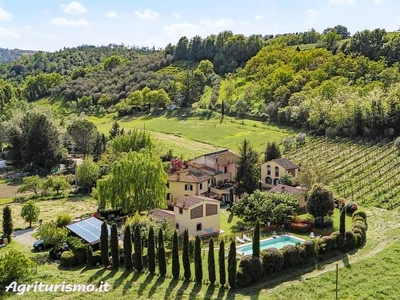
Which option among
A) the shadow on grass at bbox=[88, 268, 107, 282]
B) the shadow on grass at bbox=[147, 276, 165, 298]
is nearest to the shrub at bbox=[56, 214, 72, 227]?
the shadow on grass at bbox=[88, 268, 107, 282]

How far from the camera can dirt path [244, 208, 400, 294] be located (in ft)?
117

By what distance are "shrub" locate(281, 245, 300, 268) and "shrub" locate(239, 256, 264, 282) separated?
267 centimetres

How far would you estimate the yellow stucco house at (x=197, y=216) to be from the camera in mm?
46341

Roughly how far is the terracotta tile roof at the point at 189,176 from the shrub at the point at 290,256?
67.9 feet

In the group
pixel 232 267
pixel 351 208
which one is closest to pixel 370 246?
pixel 351 208

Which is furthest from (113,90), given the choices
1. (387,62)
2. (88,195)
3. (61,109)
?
(88,195)

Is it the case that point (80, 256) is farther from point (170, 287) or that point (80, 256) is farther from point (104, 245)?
point (170, 287)

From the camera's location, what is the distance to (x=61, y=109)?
144 m

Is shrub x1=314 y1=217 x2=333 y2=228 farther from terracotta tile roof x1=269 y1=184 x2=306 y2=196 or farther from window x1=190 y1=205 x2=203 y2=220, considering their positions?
window x1=190 y1=205 x2=203 y2=220

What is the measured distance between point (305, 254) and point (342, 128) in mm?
49628

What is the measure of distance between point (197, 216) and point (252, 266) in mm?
12470

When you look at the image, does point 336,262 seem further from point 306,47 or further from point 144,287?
point 306,47

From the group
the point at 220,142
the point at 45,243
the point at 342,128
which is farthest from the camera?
the point at 220,142

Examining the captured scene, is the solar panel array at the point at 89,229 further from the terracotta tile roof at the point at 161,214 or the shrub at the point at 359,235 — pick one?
the shrub at the point at 359,235
